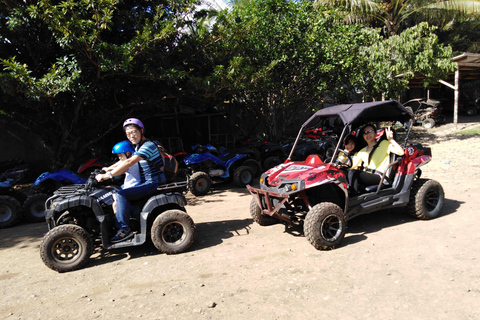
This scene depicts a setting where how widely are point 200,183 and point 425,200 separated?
488cm

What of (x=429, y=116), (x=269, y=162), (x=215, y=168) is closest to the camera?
(x=215, y=168)

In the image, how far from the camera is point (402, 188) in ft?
17.6

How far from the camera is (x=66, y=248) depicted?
4309 millimetres

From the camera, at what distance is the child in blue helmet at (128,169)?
4473 mm

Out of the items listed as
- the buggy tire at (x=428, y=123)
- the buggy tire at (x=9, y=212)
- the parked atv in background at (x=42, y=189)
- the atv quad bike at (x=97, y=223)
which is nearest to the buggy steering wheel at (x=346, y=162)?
the atv quad bike at (x=97, y=223)

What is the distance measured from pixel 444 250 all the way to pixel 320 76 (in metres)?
8.55

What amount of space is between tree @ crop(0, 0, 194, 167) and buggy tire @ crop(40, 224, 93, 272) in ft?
10.3

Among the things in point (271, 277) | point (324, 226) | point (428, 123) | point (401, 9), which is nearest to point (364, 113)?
point (324, 226)

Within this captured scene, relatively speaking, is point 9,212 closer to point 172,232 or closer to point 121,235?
point 121,235

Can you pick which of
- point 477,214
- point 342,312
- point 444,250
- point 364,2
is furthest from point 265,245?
point 364,2

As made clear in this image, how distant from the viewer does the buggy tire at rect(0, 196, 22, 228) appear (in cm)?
648

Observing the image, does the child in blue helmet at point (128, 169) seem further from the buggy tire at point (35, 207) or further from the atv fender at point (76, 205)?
the buggy tire at point (35, 207)

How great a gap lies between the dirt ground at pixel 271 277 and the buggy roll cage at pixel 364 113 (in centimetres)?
138

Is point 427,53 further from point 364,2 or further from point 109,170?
point 109,170
